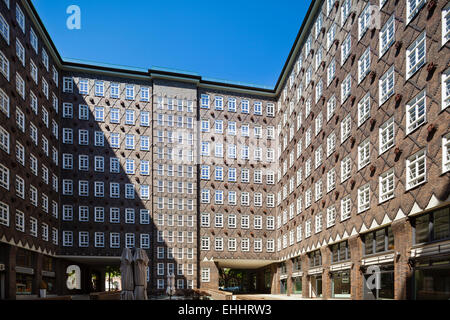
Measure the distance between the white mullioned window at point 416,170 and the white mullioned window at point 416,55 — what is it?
4.58 m

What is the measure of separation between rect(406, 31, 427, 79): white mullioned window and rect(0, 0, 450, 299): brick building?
0.09m

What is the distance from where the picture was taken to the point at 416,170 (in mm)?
20031

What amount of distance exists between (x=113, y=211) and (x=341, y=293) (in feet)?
95.6

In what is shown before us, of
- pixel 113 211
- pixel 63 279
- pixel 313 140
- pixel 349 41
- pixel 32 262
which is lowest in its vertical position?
pixel 63 279

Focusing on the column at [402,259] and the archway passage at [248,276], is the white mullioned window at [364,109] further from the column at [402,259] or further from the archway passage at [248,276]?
the archway passage at [248,276]

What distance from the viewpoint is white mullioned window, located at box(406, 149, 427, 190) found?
1934 centimetres

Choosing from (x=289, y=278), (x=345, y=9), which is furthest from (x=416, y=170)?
(x=289, y=278)

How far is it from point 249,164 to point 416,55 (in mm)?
31771

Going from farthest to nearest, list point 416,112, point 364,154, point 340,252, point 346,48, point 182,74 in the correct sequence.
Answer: point 182,74
point 346,48
point 340,252
point 364,154
point 416,112

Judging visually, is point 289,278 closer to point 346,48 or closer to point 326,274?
point 326,274

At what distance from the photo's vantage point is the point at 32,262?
35.6m

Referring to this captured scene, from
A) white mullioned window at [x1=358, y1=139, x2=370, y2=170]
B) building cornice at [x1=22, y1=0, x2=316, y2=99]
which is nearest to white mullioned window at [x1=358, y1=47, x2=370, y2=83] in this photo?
white mullioned window at [x1=358, y1=139, x2=370, y2=170]

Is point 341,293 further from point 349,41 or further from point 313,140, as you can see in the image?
point 349,41

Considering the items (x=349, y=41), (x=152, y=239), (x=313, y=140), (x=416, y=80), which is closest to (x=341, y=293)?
(x=313, y=140)
